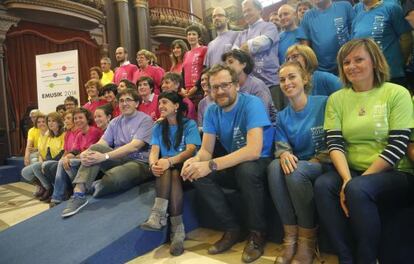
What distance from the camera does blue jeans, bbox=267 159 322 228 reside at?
1.49 meters

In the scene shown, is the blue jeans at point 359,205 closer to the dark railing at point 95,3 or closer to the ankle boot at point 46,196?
the ankle boot at point 46,196

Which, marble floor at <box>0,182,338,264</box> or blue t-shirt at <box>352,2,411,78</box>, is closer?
marble floor at <box>0,182,338,264</box>

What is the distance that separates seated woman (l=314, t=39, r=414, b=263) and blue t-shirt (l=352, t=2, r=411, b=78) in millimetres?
767

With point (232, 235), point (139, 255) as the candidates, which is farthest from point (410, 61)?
point (139, 255)

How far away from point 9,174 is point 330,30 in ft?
16.1

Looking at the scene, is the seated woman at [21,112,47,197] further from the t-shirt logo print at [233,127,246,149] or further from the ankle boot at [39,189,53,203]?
the t-shirt logo print at [233,127,246,149]

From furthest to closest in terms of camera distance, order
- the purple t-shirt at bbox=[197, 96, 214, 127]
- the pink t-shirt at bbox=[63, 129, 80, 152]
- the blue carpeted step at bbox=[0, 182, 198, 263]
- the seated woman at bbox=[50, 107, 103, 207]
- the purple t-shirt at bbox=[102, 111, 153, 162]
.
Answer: the pink t-shirt at bbox=[63, 129, 80, 152], the seated woman at bbox=[50, 107, 103, 207], the purple t-shirt at bbox=[197, 96, 214, 127], the purple t-shirt at bbox=[102, 111, 153, 162], the blue carpeted step at bbox=[0, 182, 198, 263]

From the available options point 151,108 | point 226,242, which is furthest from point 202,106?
point 226,242

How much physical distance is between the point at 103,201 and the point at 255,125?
4.15 ft

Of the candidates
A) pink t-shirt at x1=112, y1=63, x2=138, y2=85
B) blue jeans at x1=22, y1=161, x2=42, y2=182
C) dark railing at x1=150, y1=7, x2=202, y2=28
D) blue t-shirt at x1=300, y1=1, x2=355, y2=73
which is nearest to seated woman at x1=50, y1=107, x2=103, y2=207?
blue jeans at x1=22, y1=161, x2=42, y2=182

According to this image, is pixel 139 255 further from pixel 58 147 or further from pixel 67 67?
pixel 67 67

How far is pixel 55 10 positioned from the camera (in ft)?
20.0

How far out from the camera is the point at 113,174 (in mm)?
2361

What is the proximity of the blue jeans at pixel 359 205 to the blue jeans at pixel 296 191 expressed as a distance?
0.26 ft
